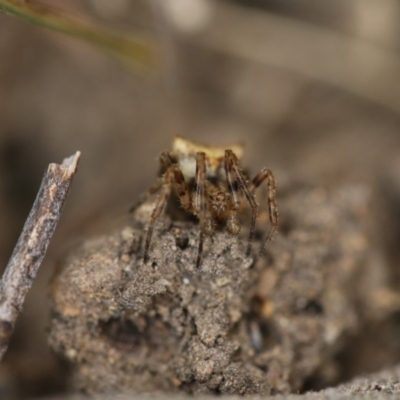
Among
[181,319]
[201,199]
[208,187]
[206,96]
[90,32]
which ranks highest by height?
[206,96]

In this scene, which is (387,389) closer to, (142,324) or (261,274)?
(261,274)

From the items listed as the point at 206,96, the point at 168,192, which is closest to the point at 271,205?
the point at 168,192

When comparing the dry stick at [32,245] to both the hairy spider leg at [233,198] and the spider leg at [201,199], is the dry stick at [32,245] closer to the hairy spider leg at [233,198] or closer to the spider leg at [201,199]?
the spider leg at [201,199]

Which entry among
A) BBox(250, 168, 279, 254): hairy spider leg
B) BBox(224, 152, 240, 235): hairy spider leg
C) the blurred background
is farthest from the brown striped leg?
the blurred background

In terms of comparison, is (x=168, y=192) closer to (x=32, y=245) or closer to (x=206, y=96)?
(x=32, y=245)

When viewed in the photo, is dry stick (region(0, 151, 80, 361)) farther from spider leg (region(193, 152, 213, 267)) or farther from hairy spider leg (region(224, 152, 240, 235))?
hairy spider leg (region(224, 152, 240, 235))

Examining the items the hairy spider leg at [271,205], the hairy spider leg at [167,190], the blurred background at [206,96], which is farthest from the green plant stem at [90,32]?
the hairy spider leg at [271,205]

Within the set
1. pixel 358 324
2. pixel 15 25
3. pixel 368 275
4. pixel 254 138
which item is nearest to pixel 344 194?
pixel 368 275
